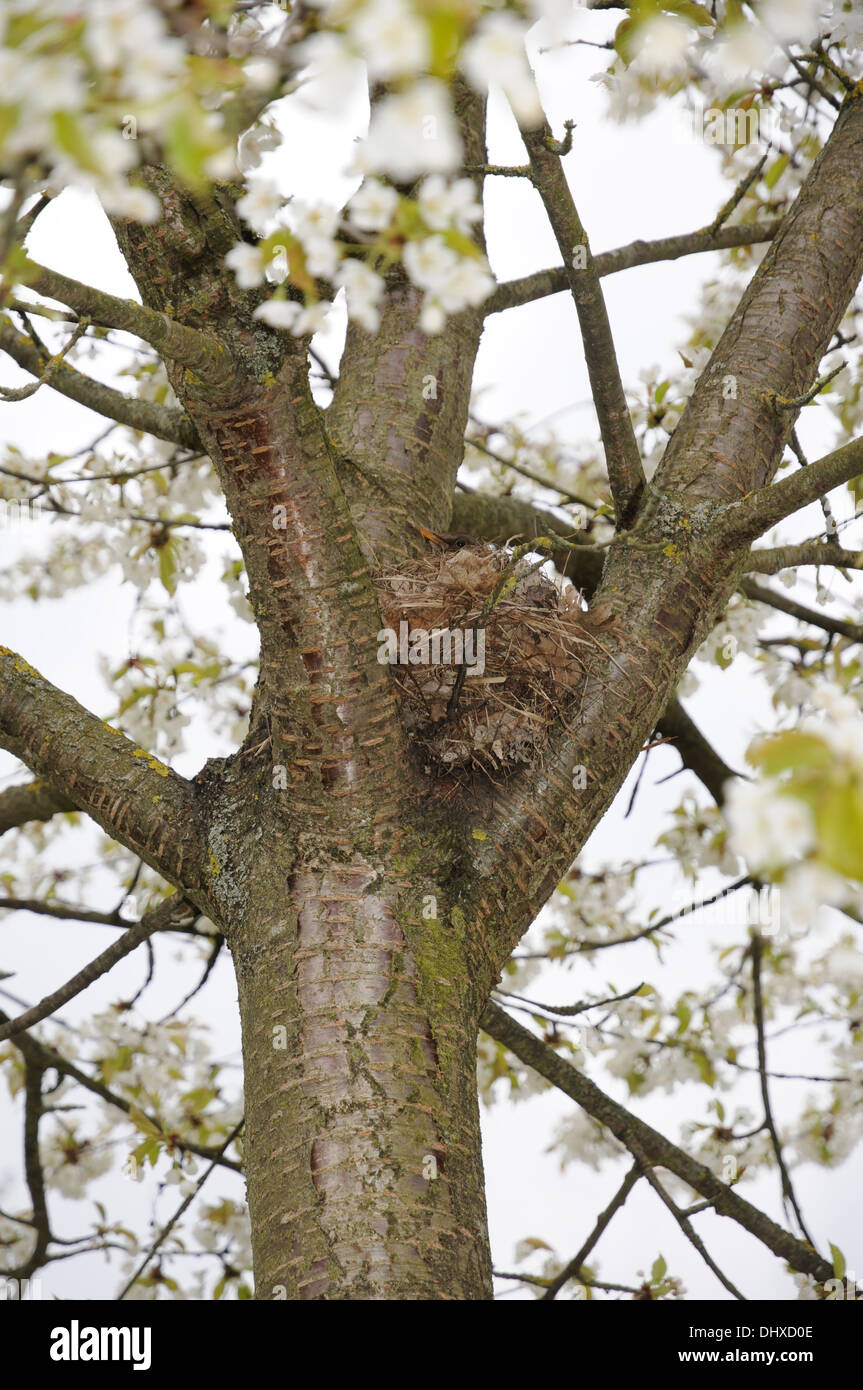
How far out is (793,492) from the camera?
6.45 ft

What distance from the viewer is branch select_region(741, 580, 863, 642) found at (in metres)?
3.23

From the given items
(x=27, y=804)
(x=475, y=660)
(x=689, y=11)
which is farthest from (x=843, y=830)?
(x=27, y=804)

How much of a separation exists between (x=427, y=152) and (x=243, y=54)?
8.0 inches

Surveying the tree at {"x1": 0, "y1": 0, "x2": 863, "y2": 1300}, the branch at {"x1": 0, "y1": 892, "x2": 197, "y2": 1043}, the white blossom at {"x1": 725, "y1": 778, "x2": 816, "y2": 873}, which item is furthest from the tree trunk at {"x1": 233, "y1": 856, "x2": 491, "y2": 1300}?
the white blossom at {"x1": 725, "y1": 778, "x2": 816, "y2": 873}

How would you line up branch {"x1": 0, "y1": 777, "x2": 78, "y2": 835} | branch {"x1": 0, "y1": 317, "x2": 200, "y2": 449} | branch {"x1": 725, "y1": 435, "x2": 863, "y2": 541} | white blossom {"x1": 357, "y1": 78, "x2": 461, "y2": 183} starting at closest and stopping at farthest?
white blossom {"x1": 357, "y1": 78, "x2": 461, "y2": 183} < branch {"x1": 725, "y1": 435, "x2": 863, "y2": 541} < branch {"x1": 0, "y1": 317, "x2": 200, "y2": 449} < branch {"x1": 0, "y1": 777, "x2": 78, "y2": 835}

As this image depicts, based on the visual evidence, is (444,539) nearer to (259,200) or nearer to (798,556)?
(798,556)

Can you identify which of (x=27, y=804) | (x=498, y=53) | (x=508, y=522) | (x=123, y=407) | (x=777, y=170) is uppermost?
(x=777, y=170)

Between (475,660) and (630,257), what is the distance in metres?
1.73

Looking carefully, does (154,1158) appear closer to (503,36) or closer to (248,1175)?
(248,1175)

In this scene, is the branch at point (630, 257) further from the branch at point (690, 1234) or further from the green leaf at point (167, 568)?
the branch at point (690, 1234)

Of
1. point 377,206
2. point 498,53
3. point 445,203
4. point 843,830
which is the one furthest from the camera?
point 377,206

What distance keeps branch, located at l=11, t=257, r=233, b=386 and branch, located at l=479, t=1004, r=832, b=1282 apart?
4.96 ft

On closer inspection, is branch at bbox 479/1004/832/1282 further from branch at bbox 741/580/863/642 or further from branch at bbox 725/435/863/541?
branch at bbox 741/580/863/642

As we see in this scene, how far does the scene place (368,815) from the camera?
183 centimetres
